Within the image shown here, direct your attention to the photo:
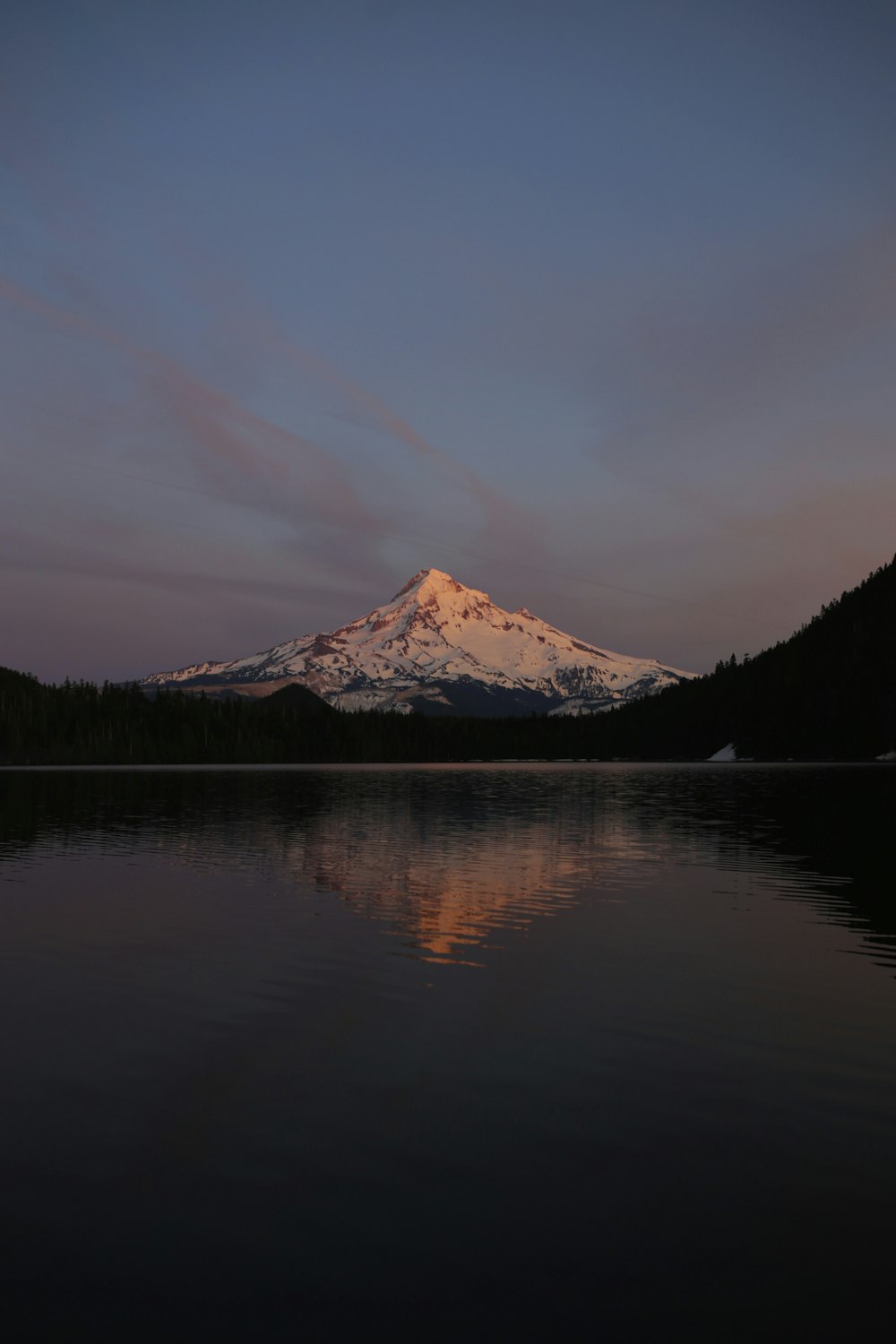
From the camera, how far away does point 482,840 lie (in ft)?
209

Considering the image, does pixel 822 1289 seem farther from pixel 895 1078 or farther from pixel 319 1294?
pixel 895 1078

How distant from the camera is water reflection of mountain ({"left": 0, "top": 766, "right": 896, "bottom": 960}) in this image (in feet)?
126

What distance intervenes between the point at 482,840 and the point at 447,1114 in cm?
4813

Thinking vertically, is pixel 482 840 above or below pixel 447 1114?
above

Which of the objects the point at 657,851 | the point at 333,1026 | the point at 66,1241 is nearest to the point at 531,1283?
the point at 66,1241

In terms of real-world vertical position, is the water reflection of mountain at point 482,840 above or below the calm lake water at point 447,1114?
above

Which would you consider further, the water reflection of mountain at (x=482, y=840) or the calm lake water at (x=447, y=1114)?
the water reflection of mountain at (x=482, y=840)

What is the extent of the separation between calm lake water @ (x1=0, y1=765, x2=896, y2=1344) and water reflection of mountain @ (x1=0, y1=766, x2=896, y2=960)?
2.90ft

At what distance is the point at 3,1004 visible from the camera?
75.7 ft

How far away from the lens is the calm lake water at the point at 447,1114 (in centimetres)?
1055

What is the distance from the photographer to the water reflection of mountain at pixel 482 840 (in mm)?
38281

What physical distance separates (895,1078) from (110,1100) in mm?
13073

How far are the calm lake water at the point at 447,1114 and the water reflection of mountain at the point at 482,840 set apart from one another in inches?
34.8

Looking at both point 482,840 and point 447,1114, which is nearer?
point 447,1114
